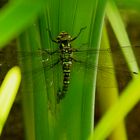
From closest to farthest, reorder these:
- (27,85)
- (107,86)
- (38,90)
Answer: (38,90), (27,85), (107,86)

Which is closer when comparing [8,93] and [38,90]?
[8,93]

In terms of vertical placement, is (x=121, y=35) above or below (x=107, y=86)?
above

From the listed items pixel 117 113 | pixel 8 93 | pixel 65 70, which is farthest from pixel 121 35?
pixel 117 113

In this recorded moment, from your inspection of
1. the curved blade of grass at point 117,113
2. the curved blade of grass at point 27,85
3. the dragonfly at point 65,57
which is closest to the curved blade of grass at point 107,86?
the dragonfly at point 65,57

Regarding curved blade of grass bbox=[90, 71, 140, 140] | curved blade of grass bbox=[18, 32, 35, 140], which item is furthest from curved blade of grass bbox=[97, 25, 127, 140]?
curved blade of grass bbox=[90, 71, 140, 140]

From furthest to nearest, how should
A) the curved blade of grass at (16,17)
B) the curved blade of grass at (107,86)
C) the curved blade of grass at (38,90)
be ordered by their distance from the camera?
the curved blade of grass at (107,86)
the curved blade of grass at (38,90)
the curved blade of grass at (16,17)

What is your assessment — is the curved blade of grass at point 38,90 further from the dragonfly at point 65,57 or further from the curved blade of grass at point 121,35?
the curved blade of grass at point 121,35

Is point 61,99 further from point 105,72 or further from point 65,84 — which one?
point 105,72

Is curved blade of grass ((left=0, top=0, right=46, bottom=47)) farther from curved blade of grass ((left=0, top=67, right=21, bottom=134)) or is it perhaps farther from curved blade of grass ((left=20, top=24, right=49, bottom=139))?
curved blade of grass ((left=20, top=24, right=49, bottom=139))

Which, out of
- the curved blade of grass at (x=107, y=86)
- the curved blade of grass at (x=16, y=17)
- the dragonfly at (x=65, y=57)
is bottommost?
the curved blade of grass at (x=107, y=86)

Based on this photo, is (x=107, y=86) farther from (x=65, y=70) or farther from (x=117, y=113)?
(x=117, y=113)
